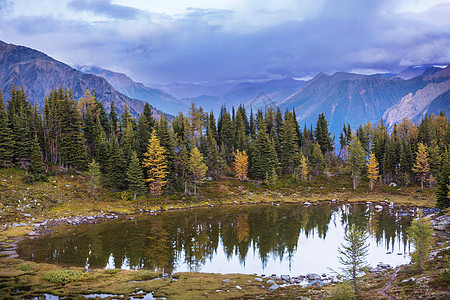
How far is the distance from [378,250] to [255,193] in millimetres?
49241

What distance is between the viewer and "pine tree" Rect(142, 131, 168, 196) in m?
77.3

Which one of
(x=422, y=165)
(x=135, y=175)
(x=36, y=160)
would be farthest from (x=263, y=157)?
(x=36, y=160)

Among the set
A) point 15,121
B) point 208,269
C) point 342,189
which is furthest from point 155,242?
point 342,189

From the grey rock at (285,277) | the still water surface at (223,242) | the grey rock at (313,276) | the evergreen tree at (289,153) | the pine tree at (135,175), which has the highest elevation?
the evergreen tree at (289,153)

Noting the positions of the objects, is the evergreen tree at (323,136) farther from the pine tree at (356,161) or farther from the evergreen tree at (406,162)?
the evergreen tree at (406,162)

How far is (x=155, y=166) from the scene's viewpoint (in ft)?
264

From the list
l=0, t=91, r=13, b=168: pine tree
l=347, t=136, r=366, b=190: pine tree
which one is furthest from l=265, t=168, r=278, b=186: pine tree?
l=0, t=91, r=13, b=168: pine tree

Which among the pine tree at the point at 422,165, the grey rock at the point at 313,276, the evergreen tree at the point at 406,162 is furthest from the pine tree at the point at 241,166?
the grey rock at the point at 313,276

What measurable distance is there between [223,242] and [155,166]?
41411 millimetres

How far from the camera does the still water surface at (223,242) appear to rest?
3625 centimetres

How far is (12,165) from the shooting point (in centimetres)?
6875

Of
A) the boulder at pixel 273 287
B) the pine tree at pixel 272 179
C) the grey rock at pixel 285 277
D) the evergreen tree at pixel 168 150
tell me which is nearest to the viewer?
the boulder at pixel 273 287

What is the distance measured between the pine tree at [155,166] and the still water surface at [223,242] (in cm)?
1429

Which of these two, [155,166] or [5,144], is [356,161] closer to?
[155,166]
